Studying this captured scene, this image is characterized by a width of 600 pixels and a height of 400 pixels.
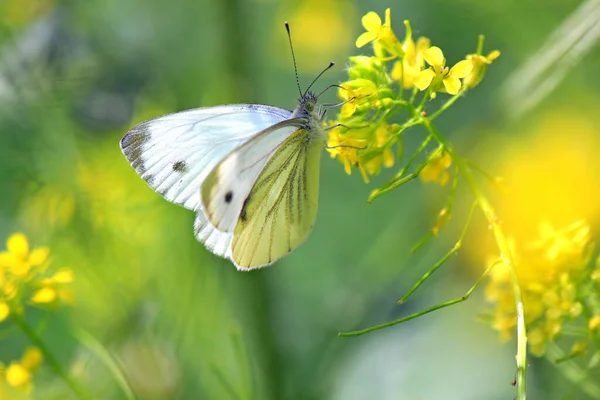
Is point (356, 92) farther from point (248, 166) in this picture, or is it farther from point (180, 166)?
point (180, 166)

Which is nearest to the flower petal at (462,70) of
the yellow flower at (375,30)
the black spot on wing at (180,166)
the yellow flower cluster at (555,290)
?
the yellow flower at (375,30)

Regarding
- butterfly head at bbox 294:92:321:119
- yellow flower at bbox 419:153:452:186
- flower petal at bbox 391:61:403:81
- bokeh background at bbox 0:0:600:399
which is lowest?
bokeh background at bbox 0:0:600:399

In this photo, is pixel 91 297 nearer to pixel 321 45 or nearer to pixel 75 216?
pixel 75 216

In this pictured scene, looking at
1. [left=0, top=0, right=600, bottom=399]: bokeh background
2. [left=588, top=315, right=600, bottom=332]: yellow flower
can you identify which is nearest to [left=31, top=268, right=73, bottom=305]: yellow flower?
[left=0, top=0, right=600, bottom=399]: bokeh background

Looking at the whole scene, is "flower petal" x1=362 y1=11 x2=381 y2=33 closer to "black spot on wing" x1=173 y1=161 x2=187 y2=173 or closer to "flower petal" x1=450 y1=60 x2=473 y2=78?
"flower petal" x1=450 y1=60 x2=473 y2=78

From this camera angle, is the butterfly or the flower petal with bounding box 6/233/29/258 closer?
the flower petal with bounding box 6/233/29/258

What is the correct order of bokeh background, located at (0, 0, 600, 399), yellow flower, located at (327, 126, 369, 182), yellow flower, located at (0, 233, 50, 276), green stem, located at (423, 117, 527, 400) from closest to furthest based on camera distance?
green stem, located at (423, 117, 527, 400) → yellow flower, located at (327, 126, 369, 182) → yellow flower, located at (0, 233, 50, 276) → bokeh background, located at (0, 0, 600, 399)

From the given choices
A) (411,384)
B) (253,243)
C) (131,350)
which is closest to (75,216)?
(131,350)
